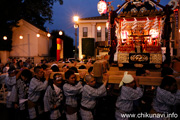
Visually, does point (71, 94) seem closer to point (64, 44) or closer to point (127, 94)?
point (127, 94)

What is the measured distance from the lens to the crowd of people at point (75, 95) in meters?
2.92

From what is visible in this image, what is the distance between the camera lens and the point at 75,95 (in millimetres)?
3580

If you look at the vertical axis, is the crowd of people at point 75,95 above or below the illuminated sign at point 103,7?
below

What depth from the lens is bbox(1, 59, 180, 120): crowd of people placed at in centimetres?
292

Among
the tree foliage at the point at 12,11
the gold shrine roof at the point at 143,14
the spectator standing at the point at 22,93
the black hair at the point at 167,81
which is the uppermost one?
the tree foliage at the point at 12,11

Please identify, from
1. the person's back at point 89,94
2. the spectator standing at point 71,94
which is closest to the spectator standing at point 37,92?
the spectator standing at point 71,94

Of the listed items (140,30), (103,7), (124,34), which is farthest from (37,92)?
(140,30)

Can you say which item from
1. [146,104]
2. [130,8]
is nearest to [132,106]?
[146,104]

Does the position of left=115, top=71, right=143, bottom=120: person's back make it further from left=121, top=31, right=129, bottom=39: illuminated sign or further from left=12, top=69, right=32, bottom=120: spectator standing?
left=121, top=31, right=129, bottom=39: illuminated sign

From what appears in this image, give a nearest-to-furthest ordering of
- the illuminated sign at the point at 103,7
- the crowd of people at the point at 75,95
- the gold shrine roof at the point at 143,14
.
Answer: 1. the crowd of people at the point at 75,95
2. the gold shrine roof at the point at 143,14
3. the illuminated sign at the point at 103,7

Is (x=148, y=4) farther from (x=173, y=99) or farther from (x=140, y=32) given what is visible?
(x=173, y=99)

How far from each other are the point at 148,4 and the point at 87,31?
59.1 ft

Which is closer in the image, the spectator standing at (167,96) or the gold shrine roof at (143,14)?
the spectator standing at (167,96)

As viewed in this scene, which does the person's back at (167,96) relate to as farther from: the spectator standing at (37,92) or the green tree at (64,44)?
the green tree at (64,44)
